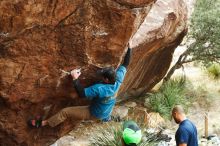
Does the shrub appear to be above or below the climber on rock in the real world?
below

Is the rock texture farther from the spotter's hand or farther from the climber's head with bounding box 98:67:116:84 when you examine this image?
the climber's head with bounding box 98:67:116:84

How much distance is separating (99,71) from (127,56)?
30.8 inches

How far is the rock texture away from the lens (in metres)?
6.85

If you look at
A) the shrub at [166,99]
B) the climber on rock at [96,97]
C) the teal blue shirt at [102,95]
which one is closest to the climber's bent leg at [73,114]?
the climber on rock at [96,97]

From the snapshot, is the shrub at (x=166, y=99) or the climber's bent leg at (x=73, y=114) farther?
the shrub at (x=166, y=99)

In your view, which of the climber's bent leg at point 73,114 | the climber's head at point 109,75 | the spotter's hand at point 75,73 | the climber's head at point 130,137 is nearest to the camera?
the climber's head at point 130,137

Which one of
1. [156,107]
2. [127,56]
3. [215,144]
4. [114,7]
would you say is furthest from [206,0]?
[114,7]

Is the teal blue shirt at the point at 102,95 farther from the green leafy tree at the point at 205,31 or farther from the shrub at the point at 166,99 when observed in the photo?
the green leafy tree at the point at 205,31

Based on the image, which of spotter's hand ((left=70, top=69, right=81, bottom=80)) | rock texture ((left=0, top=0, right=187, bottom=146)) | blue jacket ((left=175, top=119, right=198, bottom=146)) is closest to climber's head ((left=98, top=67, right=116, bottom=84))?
rock texture ((left=0, top=0, right=187, bottom=146))

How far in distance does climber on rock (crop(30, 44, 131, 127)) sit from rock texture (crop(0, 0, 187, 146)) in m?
0.21

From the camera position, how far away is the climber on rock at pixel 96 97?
749 centimetres

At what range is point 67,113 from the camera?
26.7 feet

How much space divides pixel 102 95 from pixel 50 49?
1.14 m

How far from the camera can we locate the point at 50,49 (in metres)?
7.29
